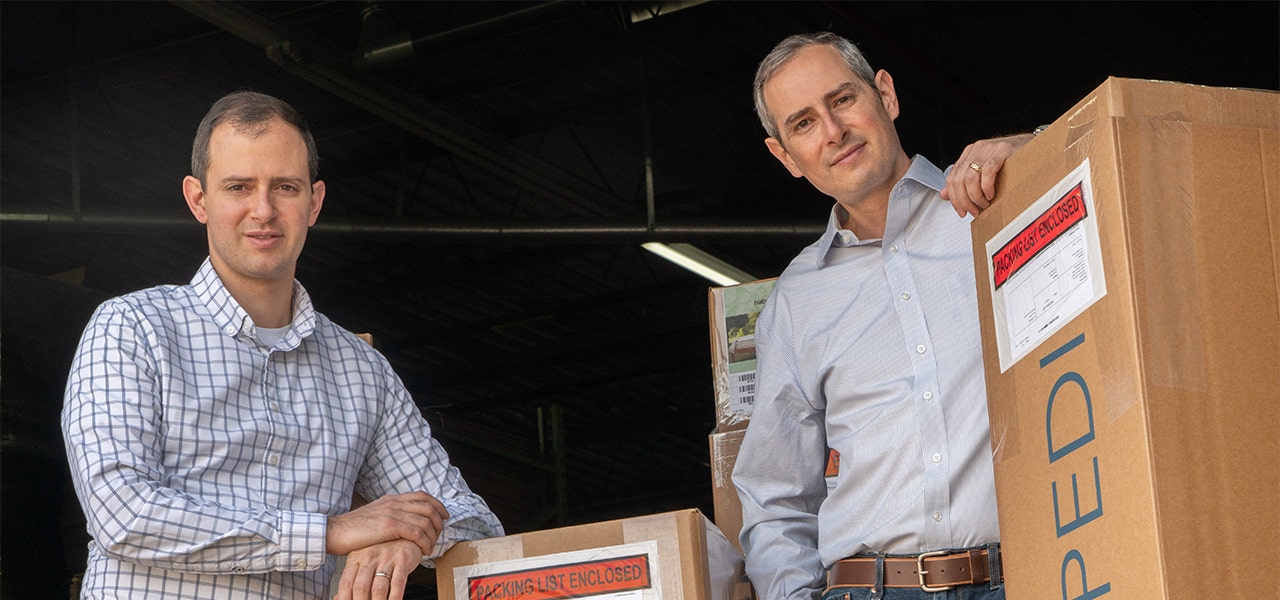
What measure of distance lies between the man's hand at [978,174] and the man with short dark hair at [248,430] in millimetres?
930

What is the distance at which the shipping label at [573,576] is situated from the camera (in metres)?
Result: 1.91

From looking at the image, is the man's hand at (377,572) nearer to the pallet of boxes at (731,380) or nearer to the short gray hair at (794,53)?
the pallet of boxes at (731,380)

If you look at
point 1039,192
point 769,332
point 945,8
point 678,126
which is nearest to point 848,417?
point 769,332

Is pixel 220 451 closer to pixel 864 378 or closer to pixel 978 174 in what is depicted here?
pixel 864 378

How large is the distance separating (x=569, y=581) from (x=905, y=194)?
0.84 m

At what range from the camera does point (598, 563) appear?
6.35 ft

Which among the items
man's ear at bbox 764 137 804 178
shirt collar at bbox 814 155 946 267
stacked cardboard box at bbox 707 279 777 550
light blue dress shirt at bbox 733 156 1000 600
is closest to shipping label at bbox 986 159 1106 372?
light blue dress shirt at bbox 733 156 1000 600

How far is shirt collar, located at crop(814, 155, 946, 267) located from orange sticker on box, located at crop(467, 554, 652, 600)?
674 mm

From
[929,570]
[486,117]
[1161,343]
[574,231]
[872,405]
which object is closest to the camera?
[1161,343]

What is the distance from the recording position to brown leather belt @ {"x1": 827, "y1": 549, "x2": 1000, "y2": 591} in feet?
6.16

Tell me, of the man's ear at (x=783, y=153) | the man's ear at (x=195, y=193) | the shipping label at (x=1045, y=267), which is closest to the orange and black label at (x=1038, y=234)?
the shipping label at (x=1045, y=267)

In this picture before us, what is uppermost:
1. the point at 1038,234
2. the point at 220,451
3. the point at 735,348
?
the point at 735,348

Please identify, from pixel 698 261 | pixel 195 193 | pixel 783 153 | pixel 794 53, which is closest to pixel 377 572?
pixel 195 193

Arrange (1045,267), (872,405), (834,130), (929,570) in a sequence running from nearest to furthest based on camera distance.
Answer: (1045,267)
(929,570)
(872,405)
(834,130)
